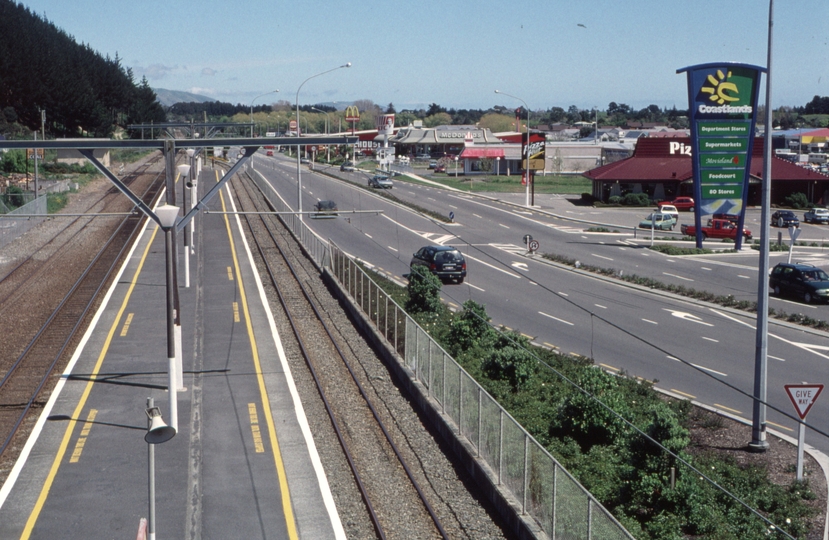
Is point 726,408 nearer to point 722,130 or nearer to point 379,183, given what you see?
point 722,130

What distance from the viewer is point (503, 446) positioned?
15.2 m

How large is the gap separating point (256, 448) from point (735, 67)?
31.1m

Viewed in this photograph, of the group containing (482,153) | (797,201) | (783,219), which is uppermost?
(482,153)

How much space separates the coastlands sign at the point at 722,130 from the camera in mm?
39062

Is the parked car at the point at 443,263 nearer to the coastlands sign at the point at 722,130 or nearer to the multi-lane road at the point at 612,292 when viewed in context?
the multi-lane road at the point at 612,292

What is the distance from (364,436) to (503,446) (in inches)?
191

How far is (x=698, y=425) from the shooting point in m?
19.0

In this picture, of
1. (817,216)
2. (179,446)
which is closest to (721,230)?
(817,216)

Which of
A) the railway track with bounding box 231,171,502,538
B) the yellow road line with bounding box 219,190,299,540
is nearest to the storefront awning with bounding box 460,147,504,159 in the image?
the railway track with bounding box 231,171,502,538

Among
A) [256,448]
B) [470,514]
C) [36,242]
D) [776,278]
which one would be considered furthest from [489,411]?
[36,242]

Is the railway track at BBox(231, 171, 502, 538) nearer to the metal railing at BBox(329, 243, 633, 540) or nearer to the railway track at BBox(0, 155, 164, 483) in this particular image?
the metal railing at BBox(329, 243, 633, 540)

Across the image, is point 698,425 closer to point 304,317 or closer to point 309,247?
point 304,317

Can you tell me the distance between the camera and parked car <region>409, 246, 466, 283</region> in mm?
37188

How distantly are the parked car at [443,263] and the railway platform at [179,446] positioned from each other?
363 inches
